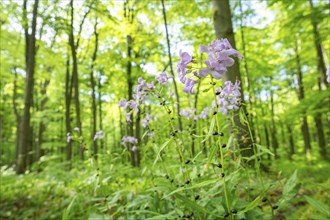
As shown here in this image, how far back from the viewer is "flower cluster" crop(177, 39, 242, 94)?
3.88ft

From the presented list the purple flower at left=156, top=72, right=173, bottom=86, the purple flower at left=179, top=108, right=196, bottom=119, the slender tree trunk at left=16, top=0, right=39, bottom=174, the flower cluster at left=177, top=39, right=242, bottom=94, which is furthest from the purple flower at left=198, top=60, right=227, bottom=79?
the slender tree trunk at left=16, top=0, right=39, bottom=174

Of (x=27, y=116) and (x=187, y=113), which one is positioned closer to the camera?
(x=187, y=113)

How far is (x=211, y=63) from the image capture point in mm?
1182

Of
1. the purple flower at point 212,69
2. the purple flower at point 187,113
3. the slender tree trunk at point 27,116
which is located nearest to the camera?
the purple flower at point 212,69

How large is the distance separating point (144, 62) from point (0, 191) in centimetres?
596

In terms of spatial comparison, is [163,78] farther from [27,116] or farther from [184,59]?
[27,116]

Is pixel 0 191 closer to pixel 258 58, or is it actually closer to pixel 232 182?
pixel 232 182

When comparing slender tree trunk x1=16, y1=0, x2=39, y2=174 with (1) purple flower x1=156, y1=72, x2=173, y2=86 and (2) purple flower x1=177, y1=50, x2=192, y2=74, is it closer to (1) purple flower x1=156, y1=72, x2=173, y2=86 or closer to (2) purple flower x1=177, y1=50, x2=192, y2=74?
(1) purple flower x1=156, y1=72, x2=173, y2=86

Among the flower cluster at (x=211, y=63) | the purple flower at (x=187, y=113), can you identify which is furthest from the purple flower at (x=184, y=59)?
the purple flower at (x=187, y=113)

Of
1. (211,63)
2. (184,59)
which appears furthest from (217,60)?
(184,59)

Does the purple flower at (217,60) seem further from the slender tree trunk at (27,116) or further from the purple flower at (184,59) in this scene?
the slender tree trunk at (27,116)

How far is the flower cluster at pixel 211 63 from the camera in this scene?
3.88ft

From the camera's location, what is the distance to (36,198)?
15.0 ft

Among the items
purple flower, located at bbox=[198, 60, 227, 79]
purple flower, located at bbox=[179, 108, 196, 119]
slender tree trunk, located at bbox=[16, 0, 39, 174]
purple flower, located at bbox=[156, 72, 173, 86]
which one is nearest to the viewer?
purple flower, located at bbox=[198, 60, 227, 79]
